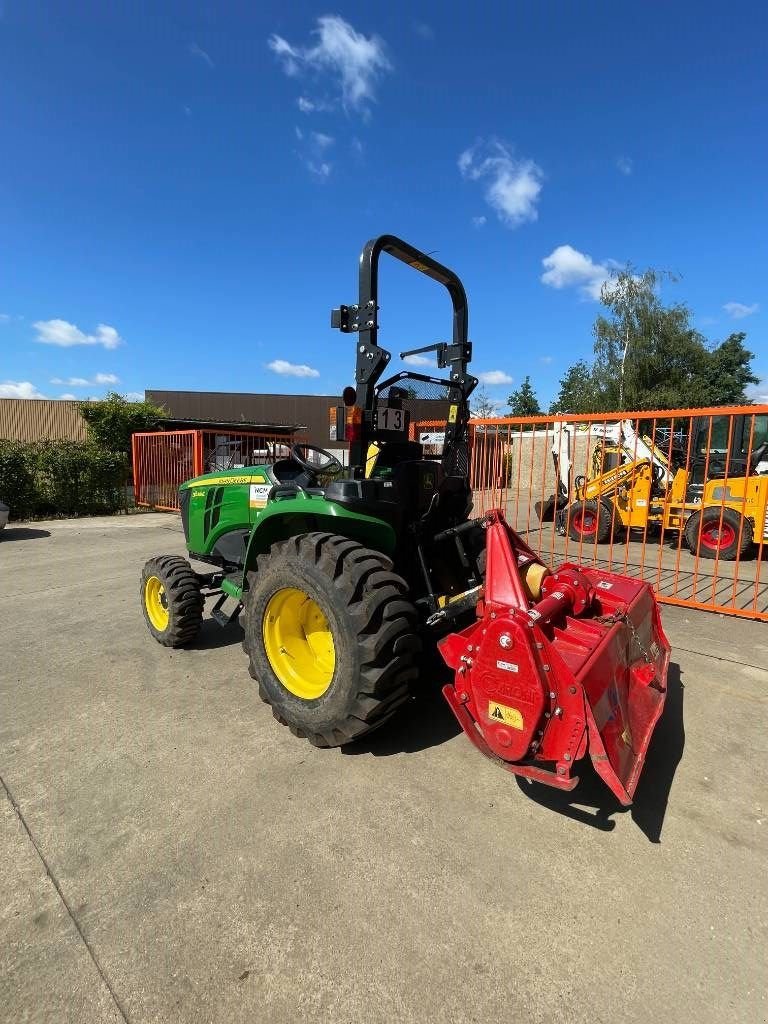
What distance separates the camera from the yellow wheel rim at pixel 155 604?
13.7 feet

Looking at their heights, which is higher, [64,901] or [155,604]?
[155,604]

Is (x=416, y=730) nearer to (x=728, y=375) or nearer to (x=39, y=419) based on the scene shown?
(x=39, y=419)

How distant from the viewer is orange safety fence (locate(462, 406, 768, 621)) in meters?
5.97

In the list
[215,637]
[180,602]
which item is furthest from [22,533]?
[180,602]

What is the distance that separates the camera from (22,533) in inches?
375

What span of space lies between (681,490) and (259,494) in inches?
285

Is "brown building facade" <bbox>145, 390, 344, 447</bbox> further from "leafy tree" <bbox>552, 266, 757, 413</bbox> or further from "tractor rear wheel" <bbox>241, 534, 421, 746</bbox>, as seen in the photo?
"tractor rear wheel" <bbox>241, 534, 421, 746</bbox>

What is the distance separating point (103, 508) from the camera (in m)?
12.5

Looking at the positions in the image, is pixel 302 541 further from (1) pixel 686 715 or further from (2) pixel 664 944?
(1) pixel 686 715

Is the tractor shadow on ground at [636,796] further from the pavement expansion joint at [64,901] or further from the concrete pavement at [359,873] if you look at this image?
the pavement expansion joint at [64,901]

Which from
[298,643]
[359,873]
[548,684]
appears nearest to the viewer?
[359,873]

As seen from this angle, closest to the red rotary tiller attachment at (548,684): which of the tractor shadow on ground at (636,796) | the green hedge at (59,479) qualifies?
the tractor shadow on ground at (636,796)

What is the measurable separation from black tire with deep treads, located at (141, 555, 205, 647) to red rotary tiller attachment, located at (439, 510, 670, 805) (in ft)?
7.39

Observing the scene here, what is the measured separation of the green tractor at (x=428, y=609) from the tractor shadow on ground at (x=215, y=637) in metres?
1.29
